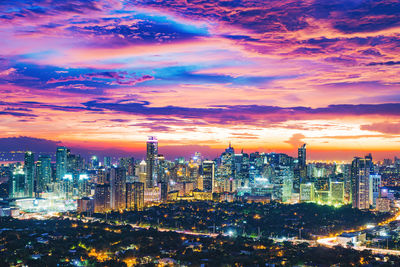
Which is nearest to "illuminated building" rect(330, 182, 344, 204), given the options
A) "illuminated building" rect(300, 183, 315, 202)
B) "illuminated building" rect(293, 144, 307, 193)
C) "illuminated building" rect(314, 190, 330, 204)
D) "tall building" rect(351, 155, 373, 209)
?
"illuminated building" rect(314, 190, 330, 204)

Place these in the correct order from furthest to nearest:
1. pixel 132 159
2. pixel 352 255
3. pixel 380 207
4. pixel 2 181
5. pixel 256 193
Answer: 1. pixel 132 159
2. pixel 2 181
3. pixel 256 193
4. pixel 380 207
5. pixel 352 255

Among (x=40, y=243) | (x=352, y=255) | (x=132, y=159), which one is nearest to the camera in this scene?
(x=352, y=255)

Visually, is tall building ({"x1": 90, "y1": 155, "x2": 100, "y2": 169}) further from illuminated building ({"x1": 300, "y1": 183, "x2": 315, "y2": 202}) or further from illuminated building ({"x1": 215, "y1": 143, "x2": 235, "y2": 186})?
illuminated building ({"x1": 300, "y1": 183, "x2": 315, "y2": 202})

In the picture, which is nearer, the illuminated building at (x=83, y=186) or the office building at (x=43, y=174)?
the illuminated building at (x=83, y=186)

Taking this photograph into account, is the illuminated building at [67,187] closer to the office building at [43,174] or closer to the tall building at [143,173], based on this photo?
the office building at [43,174]

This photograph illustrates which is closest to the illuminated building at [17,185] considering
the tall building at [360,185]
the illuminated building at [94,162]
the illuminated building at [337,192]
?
the illuminated building at [94,162]

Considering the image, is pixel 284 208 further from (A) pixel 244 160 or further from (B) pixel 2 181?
(B) pixel 2 181

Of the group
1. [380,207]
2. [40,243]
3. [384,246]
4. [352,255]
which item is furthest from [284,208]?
[40,243]
